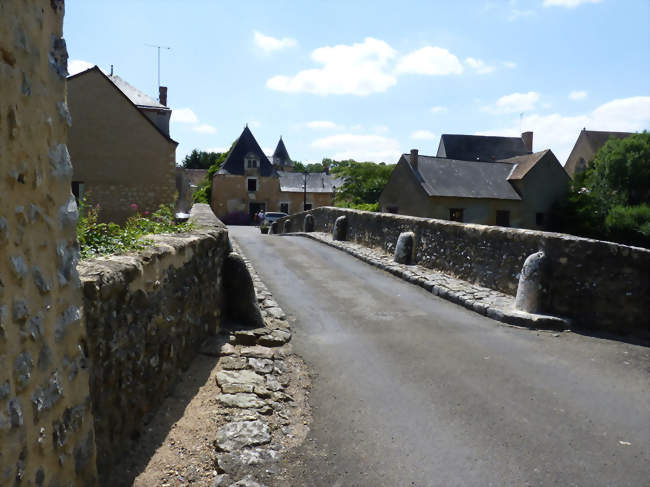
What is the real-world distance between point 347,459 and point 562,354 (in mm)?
3546

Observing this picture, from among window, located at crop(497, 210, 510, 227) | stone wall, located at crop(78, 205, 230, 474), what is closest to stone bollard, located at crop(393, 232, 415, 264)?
stone wall, located at crop(78, 205, 230, 474)

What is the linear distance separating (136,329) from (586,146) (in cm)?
5932

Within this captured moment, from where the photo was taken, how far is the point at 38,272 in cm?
217

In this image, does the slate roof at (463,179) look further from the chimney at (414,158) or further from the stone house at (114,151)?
the stone house at (114,151)

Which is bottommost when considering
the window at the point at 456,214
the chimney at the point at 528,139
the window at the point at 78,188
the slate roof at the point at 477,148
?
the window at the point at 456,214

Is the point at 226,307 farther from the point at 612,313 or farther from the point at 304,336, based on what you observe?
the point at 612,313

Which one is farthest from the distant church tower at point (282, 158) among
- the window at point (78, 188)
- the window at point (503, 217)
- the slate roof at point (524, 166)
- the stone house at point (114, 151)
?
the window at point (78, 188)

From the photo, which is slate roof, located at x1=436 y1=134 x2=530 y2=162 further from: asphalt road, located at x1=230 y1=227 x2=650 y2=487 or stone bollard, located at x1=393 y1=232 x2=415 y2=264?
asphalt road, located at x1=230 y1=227 x2=650 y2=487

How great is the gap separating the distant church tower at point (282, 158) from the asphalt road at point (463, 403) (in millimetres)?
72137

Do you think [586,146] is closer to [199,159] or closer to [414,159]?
[414,159]

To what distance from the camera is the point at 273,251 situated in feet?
46.0

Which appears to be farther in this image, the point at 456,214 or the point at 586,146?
the point at 586,146

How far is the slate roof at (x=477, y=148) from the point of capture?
50.2 m

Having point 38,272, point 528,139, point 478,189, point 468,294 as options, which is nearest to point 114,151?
point 468,294
